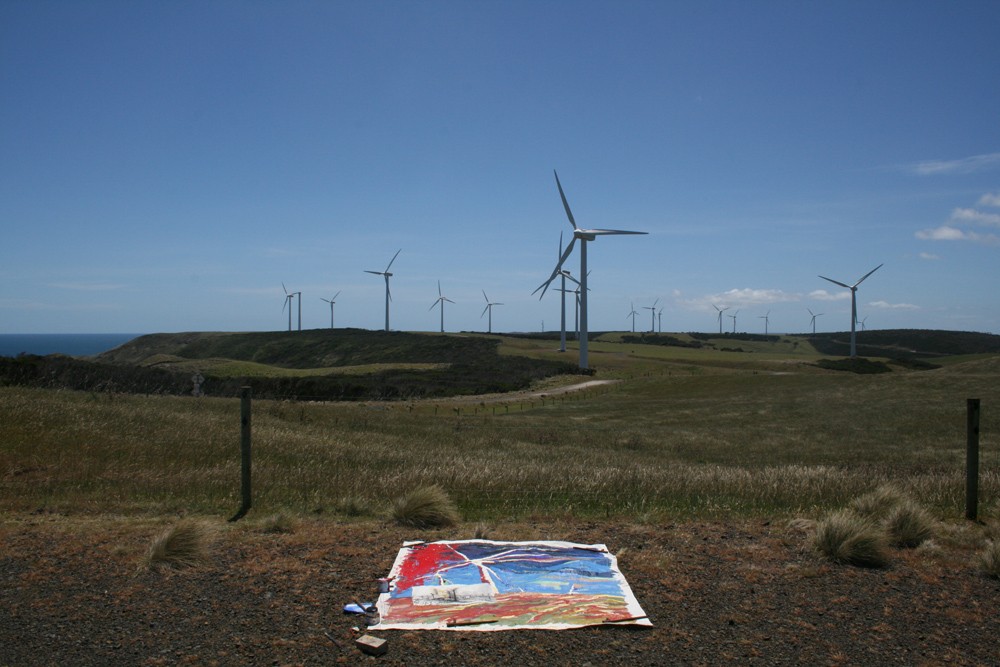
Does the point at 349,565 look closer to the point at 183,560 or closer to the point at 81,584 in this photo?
the point at 183,560

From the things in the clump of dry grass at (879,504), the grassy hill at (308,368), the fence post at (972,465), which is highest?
the fence post at (972,465)

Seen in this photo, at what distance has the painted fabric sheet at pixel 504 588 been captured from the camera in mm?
5984

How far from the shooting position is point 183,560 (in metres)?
7.20

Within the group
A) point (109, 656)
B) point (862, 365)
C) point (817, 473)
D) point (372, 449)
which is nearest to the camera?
point (109, 656)

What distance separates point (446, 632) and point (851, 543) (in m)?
4.35

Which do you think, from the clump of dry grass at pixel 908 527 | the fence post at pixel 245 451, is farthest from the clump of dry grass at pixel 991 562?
the fence post at pixel 245 451

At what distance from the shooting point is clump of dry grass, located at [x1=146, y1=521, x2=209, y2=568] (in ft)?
23.5

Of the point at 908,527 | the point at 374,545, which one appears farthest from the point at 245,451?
the point at 908,527

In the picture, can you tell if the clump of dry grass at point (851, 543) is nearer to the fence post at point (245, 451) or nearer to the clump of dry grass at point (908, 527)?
the clump of dry grass at point (908, 527)

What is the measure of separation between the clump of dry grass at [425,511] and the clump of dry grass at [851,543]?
4.16 metres

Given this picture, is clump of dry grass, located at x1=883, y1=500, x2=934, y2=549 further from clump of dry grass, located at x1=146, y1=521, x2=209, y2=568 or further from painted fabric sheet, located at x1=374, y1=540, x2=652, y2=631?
clump of dry grass, located at x1=146, y1=521, x2=209, y2=568

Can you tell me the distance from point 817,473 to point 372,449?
10209 millimetres

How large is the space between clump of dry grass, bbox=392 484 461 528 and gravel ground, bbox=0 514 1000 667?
33 cm

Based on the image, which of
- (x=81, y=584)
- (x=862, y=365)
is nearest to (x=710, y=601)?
(x=81, y=584)
